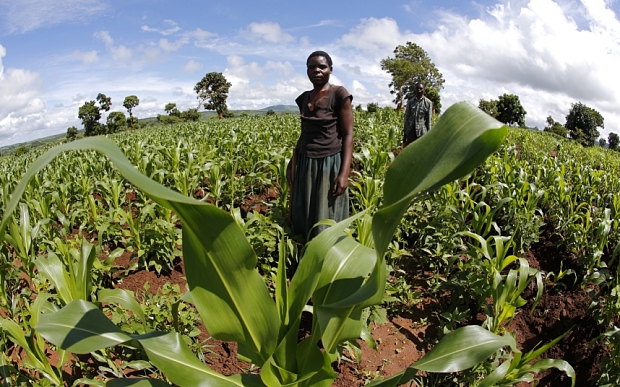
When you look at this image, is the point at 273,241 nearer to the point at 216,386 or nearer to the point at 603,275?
the point at 216,386

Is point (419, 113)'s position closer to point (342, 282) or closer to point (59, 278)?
point (342, 282)

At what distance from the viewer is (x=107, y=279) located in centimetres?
297

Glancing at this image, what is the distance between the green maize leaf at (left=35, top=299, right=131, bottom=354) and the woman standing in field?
4.90ft

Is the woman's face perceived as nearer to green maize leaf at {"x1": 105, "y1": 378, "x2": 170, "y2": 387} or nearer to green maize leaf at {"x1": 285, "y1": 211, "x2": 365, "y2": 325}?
green maize leaf at {"x1": 285, "y1": 211, "x2": 365, "y2": 325}

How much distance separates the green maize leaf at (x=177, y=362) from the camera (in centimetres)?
124

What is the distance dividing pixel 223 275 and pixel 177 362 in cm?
38

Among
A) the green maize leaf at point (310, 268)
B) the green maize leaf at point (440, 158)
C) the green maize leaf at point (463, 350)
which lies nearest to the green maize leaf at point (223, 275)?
the green maize leaf at point (310, 268)

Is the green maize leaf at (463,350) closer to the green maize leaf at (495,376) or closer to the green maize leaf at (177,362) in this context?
the green maize leaf at (495,376)

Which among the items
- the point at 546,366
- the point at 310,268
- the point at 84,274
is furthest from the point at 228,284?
A: the point at 546,366

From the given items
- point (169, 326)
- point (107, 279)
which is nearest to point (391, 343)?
point (169, 326)

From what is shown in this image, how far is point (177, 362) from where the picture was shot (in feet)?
4.19

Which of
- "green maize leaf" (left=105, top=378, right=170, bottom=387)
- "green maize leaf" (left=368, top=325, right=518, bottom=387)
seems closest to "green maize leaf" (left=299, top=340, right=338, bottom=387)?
"green maize leaf" (left=368, top=325, right=518, bottom=387)

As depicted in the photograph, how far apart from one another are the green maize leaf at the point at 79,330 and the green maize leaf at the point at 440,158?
0.92m

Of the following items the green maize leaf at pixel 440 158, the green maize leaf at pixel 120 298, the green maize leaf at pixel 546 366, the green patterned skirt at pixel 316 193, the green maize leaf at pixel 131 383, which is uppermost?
the green maize leaf at pixel 440 158
